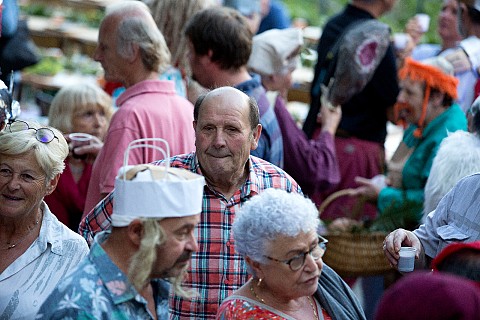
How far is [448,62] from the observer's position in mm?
5793

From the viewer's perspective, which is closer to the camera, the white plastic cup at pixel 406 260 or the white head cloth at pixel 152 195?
the white head cloth at pixel 152 195

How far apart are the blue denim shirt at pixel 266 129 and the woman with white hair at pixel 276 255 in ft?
4.69

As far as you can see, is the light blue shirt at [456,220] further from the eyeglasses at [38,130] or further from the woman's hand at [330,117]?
the woman's hand at [330,117]

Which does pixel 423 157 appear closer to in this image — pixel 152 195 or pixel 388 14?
pixel 152 195

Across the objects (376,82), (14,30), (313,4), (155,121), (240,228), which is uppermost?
(240,228)

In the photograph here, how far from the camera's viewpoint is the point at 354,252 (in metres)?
5.53

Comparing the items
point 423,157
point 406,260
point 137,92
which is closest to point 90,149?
point 137,92

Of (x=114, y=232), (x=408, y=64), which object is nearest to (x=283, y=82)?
(x=408, y=64)

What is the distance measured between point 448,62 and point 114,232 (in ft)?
11.6

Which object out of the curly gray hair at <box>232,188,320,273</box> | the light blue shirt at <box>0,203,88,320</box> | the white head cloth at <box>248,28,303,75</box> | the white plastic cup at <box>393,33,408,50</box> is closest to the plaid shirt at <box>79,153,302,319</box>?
the light blue shirt at <box>0,203,88,320</box>

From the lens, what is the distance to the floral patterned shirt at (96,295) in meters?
2.71

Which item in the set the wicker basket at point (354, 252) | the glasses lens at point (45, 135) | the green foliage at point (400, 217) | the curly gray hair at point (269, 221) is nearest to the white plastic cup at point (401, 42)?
the green foliage at point (400, 217)

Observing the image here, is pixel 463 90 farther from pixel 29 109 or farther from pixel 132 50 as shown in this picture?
pixel 29 109

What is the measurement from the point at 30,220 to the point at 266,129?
4.98 feet
